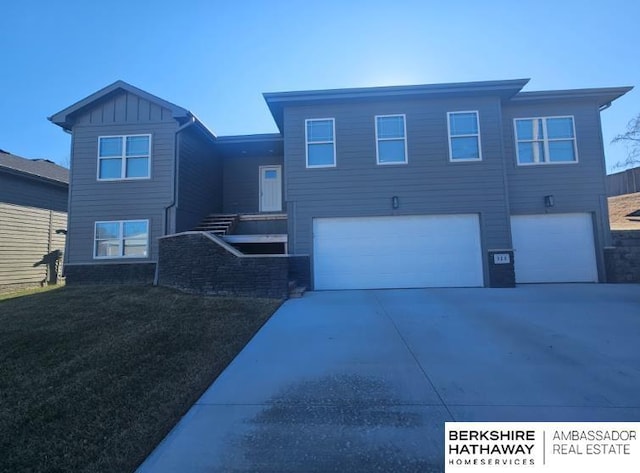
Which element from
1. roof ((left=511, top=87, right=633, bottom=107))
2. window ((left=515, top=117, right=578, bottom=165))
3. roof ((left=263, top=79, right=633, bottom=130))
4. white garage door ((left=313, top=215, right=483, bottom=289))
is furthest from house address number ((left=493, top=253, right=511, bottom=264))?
roof ((left=511, top=87, right=633, bottom=107))

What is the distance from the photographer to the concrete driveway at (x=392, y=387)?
2.31m

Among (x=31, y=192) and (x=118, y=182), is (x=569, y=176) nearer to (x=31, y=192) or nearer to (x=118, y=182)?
(x=118, y=182)

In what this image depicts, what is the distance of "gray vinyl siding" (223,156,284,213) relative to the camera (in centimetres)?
1312

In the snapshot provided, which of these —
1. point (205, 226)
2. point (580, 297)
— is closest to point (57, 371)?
point (205, 226)

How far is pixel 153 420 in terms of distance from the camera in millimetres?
2703

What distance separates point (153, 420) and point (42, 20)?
12182 mm

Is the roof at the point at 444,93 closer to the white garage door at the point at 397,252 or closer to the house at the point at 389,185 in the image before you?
the house at the point at 389,185

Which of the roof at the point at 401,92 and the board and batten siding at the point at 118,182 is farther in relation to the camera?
the board and batten siding at the point at 118,182

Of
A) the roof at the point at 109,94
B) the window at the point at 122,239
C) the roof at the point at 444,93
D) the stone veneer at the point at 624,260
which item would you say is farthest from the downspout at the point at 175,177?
the stone veneer at the point at 624,260

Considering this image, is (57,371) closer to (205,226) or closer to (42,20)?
(205,226)

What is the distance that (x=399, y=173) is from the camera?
9.67m

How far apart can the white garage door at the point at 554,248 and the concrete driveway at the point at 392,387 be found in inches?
145

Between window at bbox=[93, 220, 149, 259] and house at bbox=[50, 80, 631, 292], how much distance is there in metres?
0.04

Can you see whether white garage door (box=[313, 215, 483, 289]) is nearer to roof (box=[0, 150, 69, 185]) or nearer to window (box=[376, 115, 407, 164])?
window (box=[376, 115, 407, 164])
